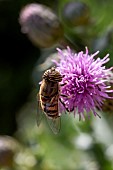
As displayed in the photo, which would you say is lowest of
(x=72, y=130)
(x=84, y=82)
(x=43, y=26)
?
(x=72, y=130)

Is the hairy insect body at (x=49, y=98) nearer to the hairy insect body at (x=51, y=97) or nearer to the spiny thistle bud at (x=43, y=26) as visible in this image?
the hairy insect body at (x=51, y=97)

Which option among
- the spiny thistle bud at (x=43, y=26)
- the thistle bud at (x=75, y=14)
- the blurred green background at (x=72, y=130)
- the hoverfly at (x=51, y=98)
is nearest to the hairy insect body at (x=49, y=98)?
the hoverfly at (x=51, y=98)

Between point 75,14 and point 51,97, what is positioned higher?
point 75,14

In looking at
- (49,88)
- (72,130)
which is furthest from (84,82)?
(72,130)

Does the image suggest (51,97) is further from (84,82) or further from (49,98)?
(84,82)

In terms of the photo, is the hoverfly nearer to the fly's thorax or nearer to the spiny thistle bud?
the fly's thorax
